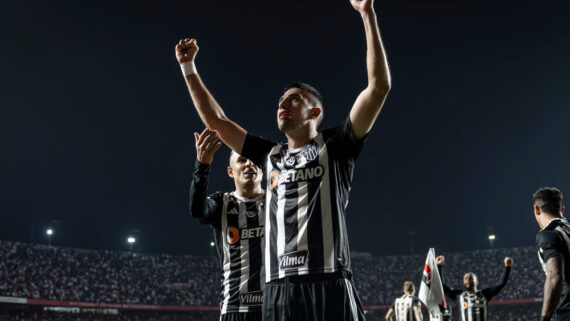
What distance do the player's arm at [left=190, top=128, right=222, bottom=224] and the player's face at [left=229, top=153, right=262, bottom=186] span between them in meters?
0.65

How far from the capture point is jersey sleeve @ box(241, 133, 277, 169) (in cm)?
405

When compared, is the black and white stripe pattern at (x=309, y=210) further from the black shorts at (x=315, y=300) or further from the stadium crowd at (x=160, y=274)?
the stadium crowd at (x=160, y=274)

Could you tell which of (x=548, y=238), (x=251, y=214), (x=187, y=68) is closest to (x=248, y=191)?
(x=251, y=214)

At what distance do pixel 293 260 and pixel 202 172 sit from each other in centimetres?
175

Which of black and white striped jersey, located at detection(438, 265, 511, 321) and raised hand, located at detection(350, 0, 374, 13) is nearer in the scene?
raised hand, located at detection(350, 0, 374, 13)

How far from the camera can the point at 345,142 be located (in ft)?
11.7

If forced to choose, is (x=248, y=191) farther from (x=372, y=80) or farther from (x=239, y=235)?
(x=372, y=80)

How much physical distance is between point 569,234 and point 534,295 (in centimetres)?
4781

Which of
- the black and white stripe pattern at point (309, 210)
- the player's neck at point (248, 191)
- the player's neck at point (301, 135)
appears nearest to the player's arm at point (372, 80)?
the black and white stripe pattern at point (309, 210)

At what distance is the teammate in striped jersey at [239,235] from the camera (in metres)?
5.35

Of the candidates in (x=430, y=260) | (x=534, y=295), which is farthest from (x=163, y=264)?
(x=430, y=260)

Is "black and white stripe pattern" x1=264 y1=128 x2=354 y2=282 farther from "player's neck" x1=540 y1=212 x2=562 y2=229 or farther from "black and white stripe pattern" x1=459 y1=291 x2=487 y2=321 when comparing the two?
"black and white stripe pattern" x1=459 y1=291 x2=487 y2=321

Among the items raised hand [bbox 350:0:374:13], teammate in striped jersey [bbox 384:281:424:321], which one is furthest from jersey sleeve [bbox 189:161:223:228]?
teammate in striped jersey [bbox 384:281:424:321]

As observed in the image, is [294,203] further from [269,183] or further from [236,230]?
[236,230]
